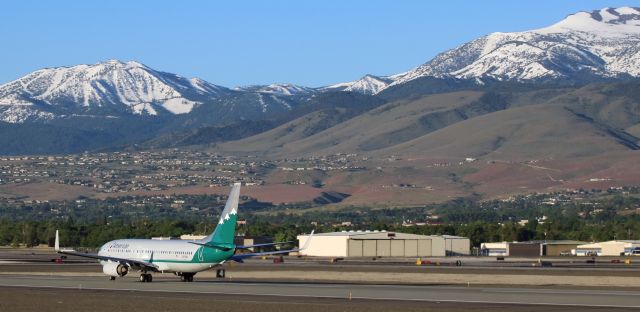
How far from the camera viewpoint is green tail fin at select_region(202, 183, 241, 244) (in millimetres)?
103062

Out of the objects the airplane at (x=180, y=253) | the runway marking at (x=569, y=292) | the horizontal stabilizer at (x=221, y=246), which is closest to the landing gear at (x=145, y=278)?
the airplane at (x=180, y=253)

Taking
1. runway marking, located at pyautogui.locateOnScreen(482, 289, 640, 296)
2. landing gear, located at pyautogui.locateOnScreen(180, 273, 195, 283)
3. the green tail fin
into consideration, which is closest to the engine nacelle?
landing gear, located at pyautogui.locateOnScreen(180, 273, 195, 283)

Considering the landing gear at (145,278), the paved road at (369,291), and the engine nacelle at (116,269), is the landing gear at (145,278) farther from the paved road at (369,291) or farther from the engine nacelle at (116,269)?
the engine nacelle at (116,269)

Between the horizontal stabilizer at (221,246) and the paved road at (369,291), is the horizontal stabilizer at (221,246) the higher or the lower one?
the higher one

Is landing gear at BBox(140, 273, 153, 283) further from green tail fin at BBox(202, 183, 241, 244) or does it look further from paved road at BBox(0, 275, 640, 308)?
green tail fin at BBox(202, 183, 241, 244)

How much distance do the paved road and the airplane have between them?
3.89ft

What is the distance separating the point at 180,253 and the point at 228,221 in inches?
180

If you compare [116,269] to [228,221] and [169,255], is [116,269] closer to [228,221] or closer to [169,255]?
[169,255]

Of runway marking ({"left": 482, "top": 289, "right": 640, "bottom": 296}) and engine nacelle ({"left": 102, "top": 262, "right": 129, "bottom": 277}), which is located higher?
engine nacelle ({"left": 102, "top": 262, "right": 129, "bottom": 277})

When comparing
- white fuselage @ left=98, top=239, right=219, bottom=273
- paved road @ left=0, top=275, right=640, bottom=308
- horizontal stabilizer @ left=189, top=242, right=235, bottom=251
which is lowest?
paved road @ left=0, top=275, right=640, bottom=308

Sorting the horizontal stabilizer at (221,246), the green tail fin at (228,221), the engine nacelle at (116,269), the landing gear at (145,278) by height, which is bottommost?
the landing gear at (145,278)

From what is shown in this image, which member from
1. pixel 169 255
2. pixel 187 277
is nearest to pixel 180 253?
pixel 169 255

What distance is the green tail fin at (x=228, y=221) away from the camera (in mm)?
103062

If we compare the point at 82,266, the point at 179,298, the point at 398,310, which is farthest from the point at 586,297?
the point at 82,266
